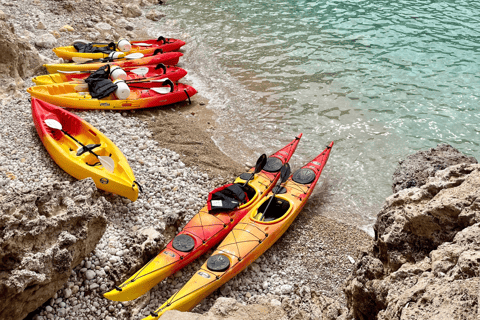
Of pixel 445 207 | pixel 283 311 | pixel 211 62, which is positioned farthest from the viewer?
pixel 211 62

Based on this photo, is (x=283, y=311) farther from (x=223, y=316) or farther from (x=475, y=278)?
(x=475, y=278)

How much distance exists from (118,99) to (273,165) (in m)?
4.24

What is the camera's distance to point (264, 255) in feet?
19.2

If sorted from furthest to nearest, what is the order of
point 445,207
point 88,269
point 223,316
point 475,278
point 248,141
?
point 248,141
point 88,269
point 223,316
point 445,207
point 475,278

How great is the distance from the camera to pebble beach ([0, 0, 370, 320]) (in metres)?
4.77

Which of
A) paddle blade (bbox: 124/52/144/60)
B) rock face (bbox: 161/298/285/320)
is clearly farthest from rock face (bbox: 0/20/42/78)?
rock face (bbox: 161/298/285/320)

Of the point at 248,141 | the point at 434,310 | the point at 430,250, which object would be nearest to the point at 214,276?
the point at 430,250

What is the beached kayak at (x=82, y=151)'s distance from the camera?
5871mm

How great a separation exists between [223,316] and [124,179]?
305 cm

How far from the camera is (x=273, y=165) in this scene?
7.20 meters

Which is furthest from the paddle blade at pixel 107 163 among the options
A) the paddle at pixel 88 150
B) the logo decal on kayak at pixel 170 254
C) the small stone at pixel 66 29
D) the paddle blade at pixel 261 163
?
the small stone at pixel 66 29

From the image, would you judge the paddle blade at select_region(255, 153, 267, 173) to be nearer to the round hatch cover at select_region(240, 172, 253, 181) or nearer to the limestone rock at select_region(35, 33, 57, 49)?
the round hatch cover at select_region(240, 172, 253, 181)

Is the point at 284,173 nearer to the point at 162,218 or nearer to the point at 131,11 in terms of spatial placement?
the point at 162,218

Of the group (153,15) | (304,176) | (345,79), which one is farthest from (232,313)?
(153,15)
